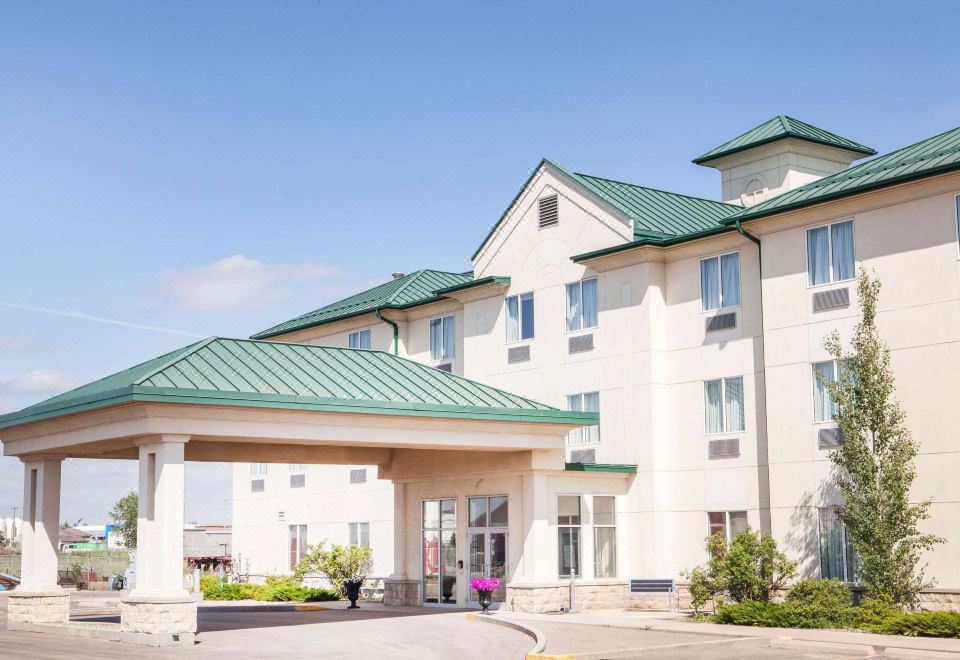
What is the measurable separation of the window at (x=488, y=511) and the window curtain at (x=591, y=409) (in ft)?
11.4

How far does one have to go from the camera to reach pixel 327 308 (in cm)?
4781

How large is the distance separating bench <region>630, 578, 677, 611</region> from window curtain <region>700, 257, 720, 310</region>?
23.9 ft

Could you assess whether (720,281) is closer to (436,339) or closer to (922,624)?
(922,624)

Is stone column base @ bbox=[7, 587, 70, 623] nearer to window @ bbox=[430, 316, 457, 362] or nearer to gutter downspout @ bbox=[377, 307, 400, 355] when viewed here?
window @ bbox=[430, 316, 457, 362]

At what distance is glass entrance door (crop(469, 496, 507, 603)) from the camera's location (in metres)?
32.2

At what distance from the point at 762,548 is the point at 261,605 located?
1712 centimetres

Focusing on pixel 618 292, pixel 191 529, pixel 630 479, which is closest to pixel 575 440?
pixel 630 479

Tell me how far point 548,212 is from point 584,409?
6.08 meters

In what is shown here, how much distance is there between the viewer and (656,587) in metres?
31.5

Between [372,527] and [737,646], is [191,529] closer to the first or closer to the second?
[372,527]

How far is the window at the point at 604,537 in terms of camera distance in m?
32.6

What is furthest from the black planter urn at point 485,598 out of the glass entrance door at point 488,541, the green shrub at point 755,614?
the green shrub at point 755,614

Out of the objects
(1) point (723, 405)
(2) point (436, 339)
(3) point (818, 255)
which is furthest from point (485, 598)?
(2) point (436, 339)

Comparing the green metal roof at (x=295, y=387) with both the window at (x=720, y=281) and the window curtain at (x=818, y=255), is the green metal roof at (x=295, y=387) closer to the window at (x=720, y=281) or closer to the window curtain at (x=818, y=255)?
the window at (x=720, y=281)
